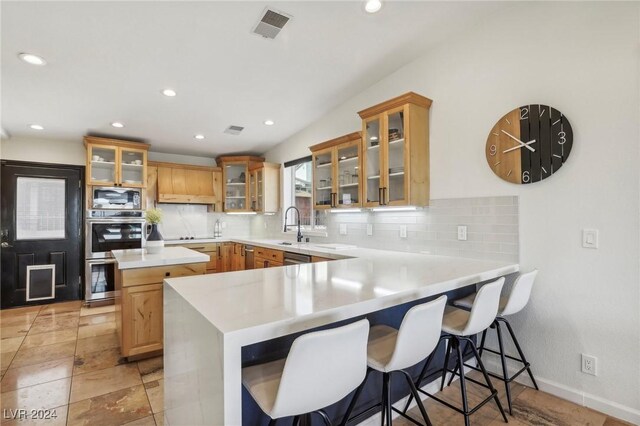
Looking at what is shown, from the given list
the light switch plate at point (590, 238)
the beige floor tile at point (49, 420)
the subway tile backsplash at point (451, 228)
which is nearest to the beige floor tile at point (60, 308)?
the beige floor tile at point (49, 420)

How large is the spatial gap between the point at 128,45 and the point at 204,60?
0.57m

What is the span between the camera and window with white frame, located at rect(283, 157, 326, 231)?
14.7 feet

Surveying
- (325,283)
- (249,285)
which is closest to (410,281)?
(325,283)

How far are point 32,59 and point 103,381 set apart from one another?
2648mm

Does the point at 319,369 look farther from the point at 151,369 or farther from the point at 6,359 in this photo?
the point at 6,359

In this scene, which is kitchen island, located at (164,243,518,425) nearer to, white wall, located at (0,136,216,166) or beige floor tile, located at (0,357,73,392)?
beige floor tile, located at (0,357,73,392)

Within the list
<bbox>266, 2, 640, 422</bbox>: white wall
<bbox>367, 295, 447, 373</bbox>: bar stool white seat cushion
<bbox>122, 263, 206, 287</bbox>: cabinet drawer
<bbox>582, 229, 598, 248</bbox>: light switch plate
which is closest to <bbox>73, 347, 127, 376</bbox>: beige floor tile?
<bbox>122, 263, 206, 287</bbox>: cabinet drawer

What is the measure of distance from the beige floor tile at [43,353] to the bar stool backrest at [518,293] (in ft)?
11.9

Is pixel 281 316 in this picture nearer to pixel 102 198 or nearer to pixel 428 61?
pixel 428 61

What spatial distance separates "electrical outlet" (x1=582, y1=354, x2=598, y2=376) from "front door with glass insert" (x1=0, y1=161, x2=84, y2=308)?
5.94 m

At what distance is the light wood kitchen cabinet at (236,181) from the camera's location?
5.59 m

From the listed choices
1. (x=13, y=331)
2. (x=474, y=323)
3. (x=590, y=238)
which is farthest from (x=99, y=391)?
(x=590, y=238)

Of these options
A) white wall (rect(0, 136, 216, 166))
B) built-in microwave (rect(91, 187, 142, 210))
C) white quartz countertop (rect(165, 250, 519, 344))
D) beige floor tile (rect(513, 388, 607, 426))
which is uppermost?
white wall (rect(0, 136, 216, 166))

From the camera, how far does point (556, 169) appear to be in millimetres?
2176
